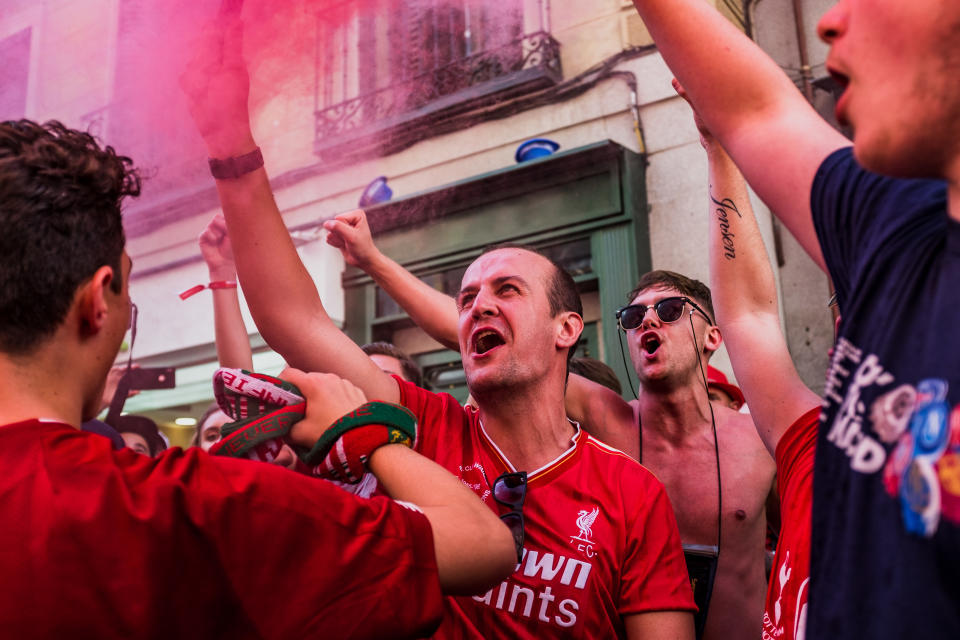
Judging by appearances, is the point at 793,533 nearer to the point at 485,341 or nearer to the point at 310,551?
the point at 310,551

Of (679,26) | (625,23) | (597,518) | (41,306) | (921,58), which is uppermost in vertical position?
(625,23)

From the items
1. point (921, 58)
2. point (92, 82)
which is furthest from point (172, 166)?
point (921, 58)

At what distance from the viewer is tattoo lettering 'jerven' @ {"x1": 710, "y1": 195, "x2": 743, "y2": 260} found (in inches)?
87.3

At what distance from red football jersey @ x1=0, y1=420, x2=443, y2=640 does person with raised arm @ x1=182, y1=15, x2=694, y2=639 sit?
22.9 inches

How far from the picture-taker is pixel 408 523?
4.36ft

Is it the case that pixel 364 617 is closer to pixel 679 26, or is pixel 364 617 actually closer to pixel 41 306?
pixel 41 306

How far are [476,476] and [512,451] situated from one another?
0.20 m

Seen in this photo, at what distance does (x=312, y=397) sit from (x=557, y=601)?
91 centimetres

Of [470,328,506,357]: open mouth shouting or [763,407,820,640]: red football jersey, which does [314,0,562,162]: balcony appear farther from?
[763,407,820,640]: red football jersey

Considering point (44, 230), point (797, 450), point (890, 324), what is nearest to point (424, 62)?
point (797, 450)

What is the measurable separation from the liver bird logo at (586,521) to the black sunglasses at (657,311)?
138 centimetres

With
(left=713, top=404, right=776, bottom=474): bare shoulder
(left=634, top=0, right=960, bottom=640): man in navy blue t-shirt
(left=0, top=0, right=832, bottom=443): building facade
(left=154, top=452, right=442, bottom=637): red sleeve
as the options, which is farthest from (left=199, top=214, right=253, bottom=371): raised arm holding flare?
(left=0, top=0, right=832, bottom=443): building facade

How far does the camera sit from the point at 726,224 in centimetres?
227

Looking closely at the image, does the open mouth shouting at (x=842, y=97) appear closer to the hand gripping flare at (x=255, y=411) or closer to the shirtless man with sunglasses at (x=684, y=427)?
the hand gripping flare at (x=255, y=411)
